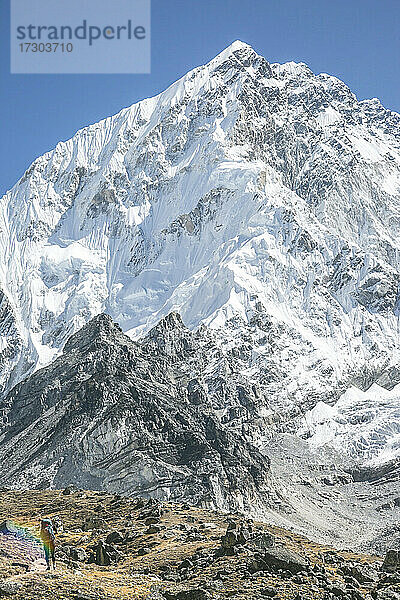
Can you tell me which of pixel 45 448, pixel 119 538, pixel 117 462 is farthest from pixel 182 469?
pixel 119 538

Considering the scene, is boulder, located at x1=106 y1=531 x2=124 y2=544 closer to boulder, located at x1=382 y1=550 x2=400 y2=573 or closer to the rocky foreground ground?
the rocky foreground ground

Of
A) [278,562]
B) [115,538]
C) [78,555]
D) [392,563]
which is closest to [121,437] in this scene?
[115,538]

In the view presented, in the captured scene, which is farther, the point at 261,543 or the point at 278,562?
the point at 261,543

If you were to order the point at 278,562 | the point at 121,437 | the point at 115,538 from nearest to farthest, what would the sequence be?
the point at 278,562 < the point at 115,538 < the point at 121,437

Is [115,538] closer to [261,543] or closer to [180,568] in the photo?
[180,568]

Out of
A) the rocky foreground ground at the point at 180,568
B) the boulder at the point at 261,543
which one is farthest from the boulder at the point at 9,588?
the boulder at the point at 261,543

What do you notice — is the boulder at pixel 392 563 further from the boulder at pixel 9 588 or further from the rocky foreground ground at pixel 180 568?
the boulder at pixel 9 588

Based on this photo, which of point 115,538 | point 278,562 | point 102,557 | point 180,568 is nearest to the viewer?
point 278,562
